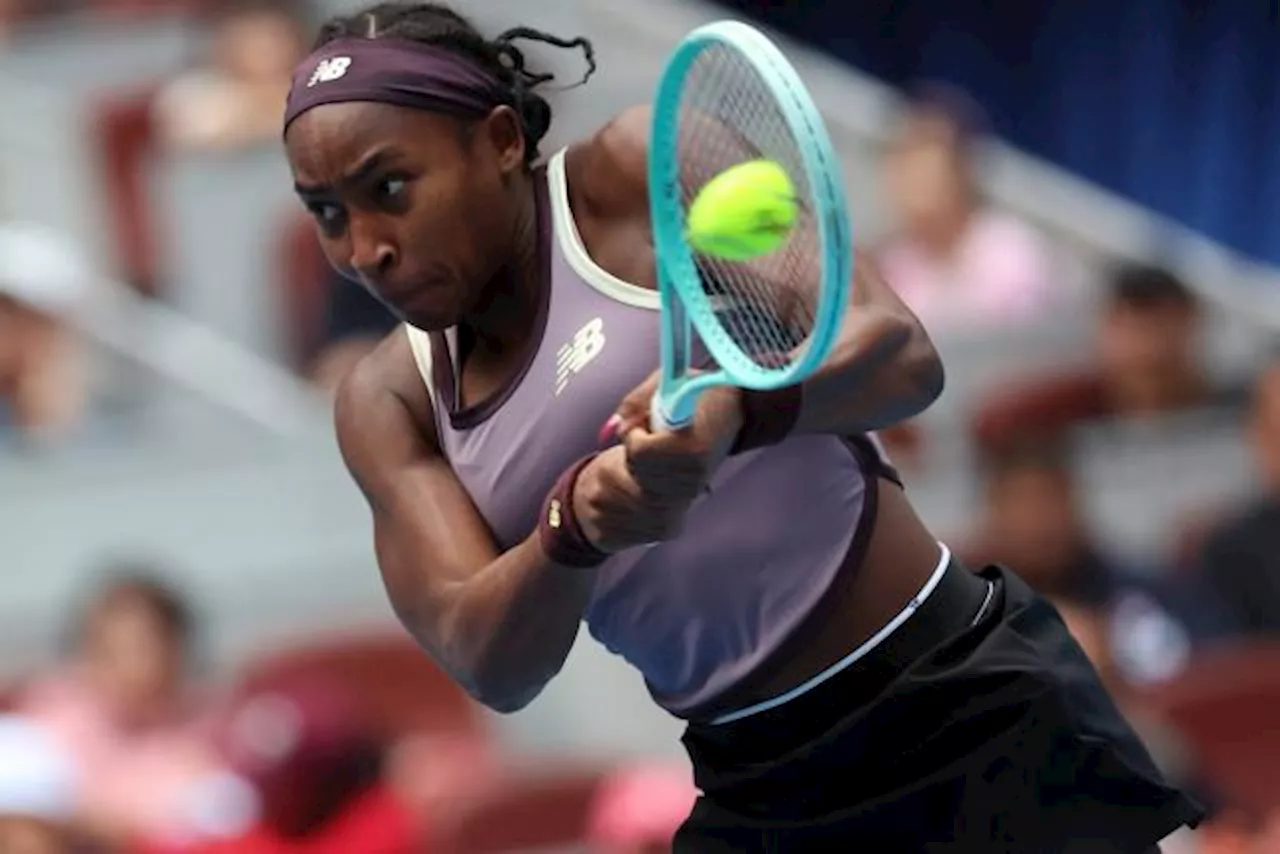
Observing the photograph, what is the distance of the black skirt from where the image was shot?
268 centimetres

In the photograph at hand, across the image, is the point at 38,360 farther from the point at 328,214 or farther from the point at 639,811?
the point at 328,214

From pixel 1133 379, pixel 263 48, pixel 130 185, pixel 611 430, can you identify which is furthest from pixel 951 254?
pixel 611 430

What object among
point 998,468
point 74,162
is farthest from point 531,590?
point 74,162

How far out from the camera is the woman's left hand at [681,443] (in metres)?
2.29

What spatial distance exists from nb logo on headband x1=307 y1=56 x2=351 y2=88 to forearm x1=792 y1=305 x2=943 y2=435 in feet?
1.64

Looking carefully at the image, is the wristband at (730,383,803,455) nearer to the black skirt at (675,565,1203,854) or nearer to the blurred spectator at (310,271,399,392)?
the black skirt at (675,565,1203,854)

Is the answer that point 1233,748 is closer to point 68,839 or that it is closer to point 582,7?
point 68,839

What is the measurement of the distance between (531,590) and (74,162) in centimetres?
463

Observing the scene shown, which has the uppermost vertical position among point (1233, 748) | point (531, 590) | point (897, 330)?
point (897, 330)

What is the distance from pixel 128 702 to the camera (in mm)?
5656

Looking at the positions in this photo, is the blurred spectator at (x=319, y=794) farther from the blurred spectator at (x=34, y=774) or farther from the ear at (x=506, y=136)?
the ear at (x=506, y=136)

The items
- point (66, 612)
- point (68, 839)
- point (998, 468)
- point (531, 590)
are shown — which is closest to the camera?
point (531, 590)

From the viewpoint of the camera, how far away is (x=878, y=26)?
7.96m

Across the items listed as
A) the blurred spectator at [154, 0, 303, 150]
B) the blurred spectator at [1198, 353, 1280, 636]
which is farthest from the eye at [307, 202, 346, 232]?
the blurred spectator at [154, 0, 303, 150]
